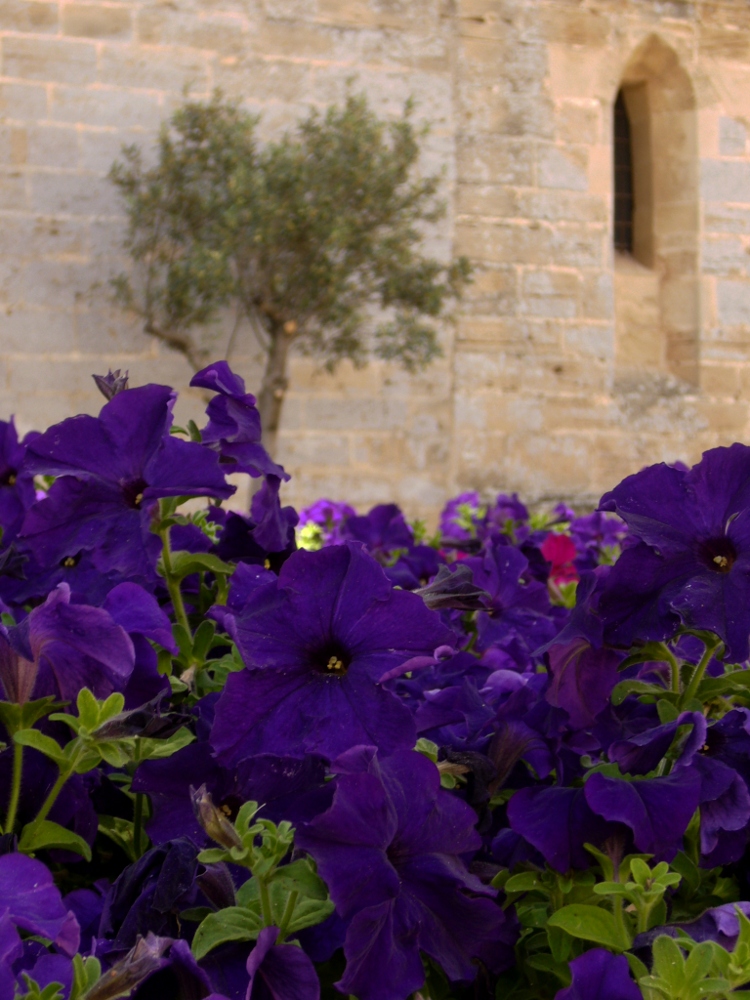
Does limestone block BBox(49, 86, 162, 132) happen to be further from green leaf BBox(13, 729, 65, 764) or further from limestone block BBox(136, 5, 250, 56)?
green leaf BBox(13, 729, 65, 764)

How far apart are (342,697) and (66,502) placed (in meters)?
0.30

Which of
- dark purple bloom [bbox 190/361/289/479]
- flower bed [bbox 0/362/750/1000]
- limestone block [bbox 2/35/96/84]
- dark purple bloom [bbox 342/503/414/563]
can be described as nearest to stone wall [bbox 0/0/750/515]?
limestone block [bbox 2/35/96/84]

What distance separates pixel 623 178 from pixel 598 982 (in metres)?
8.37

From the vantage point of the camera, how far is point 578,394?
7.54 meters

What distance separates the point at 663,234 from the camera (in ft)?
26.6

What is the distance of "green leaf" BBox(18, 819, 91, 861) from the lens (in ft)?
1.89

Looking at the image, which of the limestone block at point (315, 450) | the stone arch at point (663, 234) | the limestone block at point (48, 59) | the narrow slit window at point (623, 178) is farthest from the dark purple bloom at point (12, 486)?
the narrow slit window at point (623, 178)

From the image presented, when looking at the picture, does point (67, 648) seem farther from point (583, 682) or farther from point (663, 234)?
point (663, 234)

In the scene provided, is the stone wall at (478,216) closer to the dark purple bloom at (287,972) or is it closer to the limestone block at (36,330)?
the limestone block at (36,330)

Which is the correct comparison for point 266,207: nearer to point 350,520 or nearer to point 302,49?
point 302,49

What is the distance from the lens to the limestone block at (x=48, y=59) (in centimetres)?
648

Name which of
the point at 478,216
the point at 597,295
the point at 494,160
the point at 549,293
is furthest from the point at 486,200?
the point at 597,295

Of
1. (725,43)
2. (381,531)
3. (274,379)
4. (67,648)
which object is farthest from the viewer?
(725,43)

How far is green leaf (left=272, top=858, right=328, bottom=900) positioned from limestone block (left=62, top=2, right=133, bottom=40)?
692cm
